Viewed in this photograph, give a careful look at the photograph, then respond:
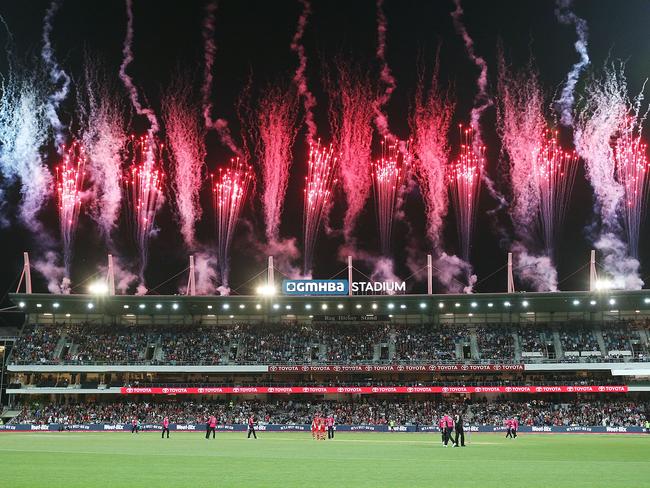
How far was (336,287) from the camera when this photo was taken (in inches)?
3194

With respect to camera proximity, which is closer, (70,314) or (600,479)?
(600,479)

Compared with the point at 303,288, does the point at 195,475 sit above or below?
below

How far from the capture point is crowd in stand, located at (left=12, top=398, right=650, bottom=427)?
7031cm

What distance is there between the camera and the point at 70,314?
89.1 meters

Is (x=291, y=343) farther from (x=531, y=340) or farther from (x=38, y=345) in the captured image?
(x=38, y=345)

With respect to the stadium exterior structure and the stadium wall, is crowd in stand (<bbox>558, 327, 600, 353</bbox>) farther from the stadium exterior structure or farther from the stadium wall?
the stadium wall

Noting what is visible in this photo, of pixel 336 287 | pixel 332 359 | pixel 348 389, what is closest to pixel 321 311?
pixel 336 287

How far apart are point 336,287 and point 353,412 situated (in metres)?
14.0

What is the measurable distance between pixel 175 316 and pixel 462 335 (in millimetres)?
35145

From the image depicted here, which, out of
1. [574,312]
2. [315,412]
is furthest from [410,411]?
[574,312]

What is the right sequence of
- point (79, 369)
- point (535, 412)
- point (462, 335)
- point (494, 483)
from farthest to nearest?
point (462, 335)
point (79, 369)
point (535, 412)
point (494, 483)

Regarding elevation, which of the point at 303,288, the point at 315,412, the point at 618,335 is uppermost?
the point at 303,288

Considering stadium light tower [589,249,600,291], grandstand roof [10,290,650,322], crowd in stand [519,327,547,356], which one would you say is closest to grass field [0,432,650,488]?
stadium light tower [589,249,600,291]

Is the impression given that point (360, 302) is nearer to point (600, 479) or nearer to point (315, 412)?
point (315, 412)
